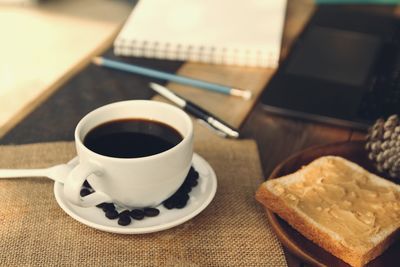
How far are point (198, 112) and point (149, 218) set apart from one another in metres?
0.26

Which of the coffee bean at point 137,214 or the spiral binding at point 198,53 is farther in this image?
the spiral binding at point 198,53

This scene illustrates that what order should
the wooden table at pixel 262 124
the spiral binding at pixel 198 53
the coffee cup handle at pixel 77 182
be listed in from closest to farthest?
the coffee cup handle at pixel 77 182
the wooden table at pixel 262 124
the spiral binding at pixel 198 53

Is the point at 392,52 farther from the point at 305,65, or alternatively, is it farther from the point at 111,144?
the point at 111,144

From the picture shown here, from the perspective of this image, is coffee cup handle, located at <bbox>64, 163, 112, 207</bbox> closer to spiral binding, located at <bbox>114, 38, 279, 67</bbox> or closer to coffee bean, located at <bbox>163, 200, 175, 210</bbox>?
coffee bean, located at <bbox>163, 200, 175, 210</bbox>

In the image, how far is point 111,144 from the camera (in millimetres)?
536

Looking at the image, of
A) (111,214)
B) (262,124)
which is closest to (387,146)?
(262,124)

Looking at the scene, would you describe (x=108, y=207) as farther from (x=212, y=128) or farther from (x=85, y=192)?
(x=212, y=128)

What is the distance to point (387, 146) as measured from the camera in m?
0.63

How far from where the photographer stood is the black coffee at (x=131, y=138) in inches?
20.7

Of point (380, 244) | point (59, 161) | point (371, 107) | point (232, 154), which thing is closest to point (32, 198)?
point (59, 161)

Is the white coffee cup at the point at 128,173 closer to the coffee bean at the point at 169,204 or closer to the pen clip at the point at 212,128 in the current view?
the coffee bean at the point at 169,204

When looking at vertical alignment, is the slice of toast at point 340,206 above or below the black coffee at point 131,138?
below

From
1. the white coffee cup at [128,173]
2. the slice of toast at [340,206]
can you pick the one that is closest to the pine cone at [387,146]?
the slice of toast at [340,206]

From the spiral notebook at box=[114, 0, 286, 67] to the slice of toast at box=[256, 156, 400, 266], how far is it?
1.03ft
